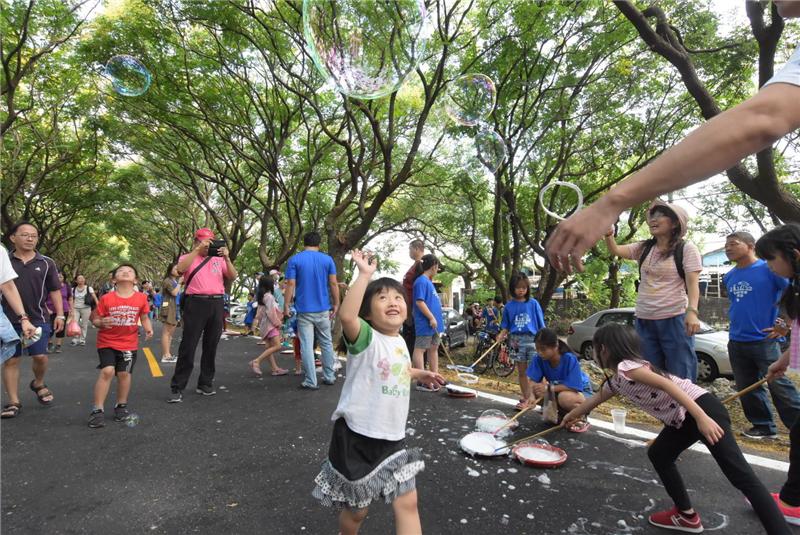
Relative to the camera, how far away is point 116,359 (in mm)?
4172

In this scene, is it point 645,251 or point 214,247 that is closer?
point 645,251

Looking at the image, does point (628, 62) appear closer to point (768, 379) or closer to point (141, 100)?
point (768, 379)

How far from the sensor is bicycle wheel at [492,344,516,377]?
982 cm

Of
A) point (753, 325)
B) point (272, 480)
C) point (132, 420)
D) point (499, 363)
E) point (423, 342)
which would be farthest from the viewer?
point (499, 363)

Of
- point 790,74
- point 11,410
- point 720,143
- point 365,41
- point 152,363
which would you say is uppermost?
point 365,41

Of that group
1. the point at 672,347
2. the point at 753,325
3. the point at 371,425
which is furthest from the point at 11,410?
the point at 753,325

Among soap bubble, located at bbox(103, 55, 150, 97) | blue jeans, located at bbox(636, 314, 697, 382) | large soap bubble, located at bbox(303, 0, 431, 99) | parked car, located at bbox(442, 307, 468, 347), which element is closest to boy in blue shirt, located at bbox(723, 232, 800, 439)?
blue jeans, located at bbox(636, 314, 697, 382)

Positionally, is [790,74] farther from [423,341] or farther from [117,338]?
[117,338]

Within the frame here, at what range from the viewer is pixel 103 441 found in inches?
145

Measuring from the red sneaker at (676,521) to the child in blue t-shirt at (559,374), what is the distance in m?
1.64

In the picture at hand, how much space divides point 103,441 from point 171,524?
1826 millimetres

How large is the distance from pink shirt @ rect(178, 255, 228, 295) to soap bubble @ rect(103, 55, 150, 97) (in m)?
6.24

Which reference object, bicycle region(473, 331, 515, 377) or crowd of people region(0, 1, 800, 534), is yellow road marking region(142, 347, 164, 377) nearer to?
crowd of people region(0, 1, 800, 534)

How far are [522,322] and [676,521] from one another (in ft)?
9.65
